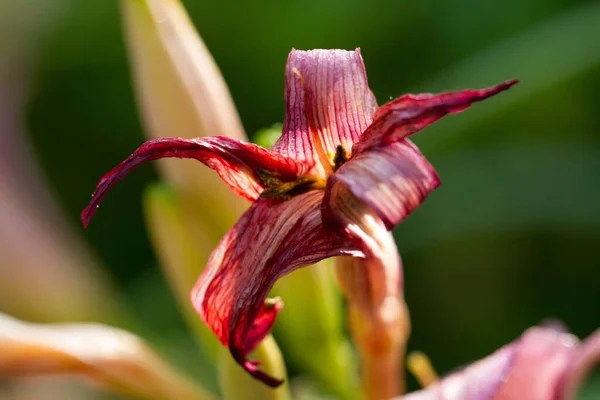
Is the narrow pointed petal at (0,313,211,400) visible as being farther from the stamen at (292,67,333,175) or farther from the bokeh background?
the bokeh background

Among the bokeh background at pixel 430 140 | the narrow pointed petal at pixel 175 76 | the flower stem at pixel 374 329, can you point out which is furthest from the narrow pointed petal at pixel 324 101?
the bokeh background at pixel 430 140

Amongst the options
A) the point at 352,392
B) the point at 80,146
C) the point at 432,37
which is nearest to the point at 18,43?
the point at 80,146

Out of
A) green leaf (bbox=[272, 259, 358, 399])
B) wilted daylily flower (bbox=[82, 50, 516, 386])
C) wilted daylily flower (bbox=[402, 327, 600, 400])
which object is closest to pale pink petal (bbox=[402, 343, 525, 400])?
wilted daylily flower (bbox=[402, 327, 600, 400])

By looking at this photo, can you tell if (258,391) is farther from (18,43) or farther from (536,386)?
(18,43)

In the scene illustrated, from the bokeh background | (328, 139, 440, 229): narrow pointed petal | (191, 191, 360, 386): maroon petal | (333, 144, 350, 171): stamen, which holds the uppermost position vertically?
(328, 139, 440, 229): narrow pointed petal

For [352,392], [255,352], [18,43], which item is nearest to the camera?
[255,352]

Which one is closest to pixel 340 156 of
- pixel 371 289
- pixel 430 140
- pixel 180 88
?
pixel 371 289

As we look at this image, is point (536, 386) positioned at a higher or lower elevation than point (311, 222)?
lower
